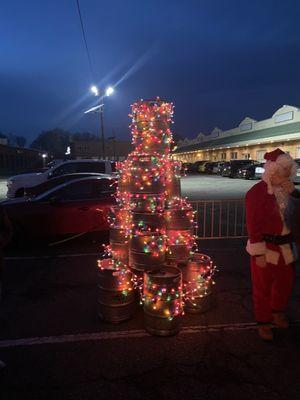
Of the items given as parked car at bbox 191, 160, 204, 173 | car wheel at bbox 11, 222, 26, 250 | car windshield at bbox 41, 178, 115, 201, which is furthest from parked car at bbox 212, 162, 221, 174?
car wheel at bbox 11, 222, 26, 250

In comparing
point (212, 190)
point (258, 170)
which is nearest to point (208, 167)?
point (258, 170)

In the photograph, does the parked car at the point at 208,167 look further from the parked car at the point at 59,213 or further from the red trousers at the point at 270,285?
the red trousers at the point at 270,285

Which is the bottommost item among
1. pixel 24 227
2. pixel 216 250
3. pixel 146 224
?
pixel 216 250

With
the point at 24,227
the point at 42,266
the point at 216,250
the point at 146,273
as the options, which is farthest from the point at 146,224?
the point at 24,227

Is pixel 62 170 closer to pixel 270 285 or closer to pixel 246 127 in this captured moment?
pixel 270 285

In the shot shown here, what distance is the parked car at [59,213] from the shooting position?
7.12m

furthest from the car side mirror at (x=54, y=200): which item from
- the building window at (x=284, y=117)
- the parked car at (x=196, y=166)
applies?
the parked car at (x=196, y=166)

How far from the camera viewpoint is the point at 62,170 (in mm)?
14078

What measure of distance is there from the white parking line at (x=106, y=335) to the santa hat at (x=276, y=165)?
63.7 inches

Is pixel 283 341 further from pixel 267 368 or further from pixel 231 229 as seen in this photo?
pixel 231 229

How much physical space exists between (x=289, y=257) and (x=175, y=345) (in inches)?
57.0

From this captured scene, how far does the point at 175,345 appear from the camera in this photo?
11.5ft

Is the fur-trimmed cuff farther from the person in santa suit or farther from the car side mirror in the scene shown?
the car side mirror

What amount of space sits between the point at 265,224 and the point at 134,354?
1806 mm
